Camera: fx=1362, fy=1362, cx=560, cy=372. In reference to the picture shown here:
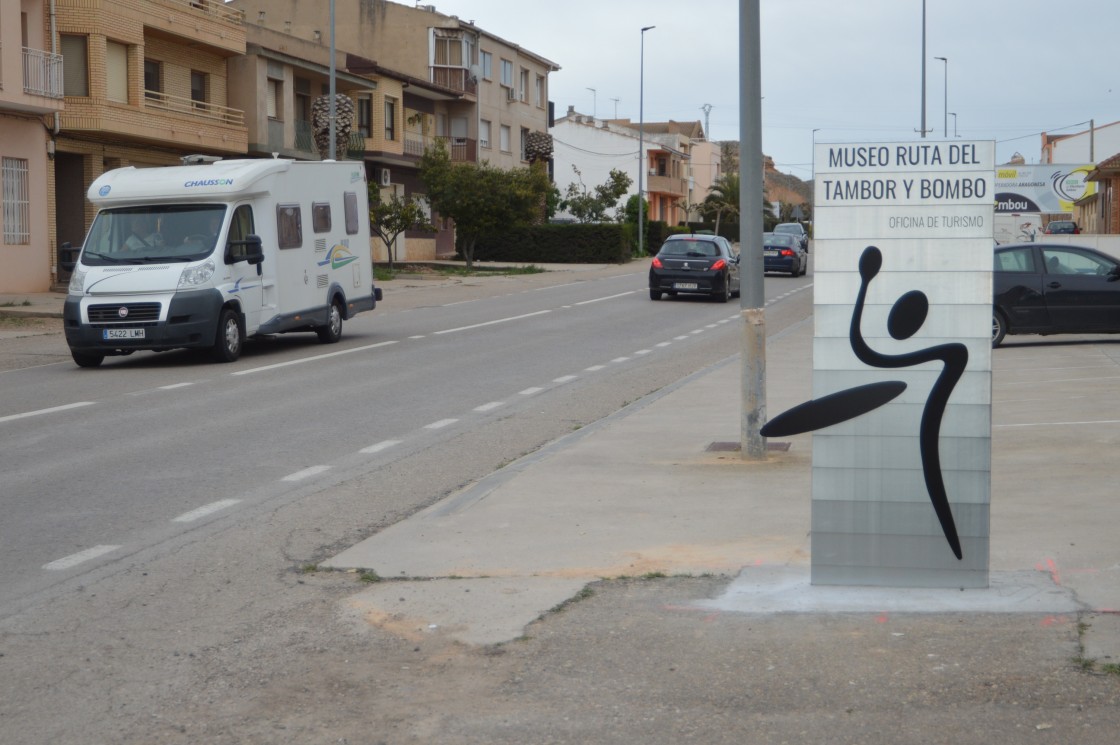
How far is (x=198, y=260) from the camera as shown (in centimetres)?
1786

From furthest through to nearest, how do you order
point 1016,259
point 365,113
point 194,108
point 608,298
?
point 365,113
point 194,108
point 608,298
point 1016,259

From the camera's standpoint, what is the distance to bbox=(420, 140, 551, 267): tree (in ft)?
155

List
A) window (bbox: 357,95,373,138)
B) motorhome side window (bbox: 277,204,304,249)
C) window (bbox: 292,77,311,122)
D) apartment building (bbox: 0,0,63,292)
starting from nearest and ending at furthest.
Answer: motorhome side window (bbox: 277,204,304,249), apartment building (bbox: 0,0,63,292), window (bbox: 292,77,311,122), window (bbox: 357,95,373,138)

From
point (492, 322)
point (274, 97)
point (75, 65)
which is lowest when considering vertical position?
point (492, 322)

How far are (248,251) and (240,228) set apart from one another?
0.38 m

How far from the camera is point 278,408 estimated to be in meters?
13.5

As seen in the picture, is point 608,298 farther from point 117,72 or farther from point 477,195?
point 477,195

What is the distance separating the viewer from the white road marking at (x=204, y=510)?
831 centimetres

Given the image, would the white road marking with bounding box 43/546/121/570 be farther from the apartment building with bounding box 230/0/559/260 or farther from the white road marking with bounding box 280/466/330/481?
the apartment building with bounding box 230/0/559/260

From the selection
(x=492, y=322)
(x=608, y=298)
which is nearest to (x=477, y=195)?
(x=608, y=298)

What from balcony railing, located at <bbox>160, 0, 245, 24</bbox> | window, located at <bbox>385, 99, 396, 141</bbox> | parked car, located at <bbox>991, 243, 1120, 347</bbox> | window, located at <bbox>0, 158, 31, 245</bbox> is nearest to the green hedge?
window, located at <bbox>385, 99, 396, 141</bbox>

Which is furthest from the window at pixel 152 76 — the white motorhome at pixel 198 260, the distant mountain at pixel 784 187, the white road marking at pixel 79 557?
the distant mountain at pixel 784 187

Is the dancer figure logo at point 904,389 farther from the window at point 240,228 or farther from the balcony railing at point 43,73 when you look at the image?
the balcony railing at point 43,73

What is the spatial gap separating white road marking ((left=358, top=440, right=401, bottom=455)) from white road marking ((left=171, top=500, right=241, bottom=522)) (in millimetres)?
2140
